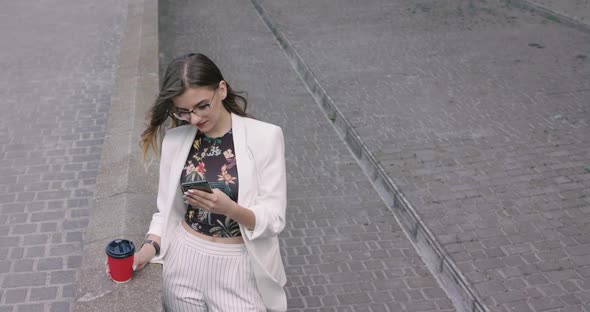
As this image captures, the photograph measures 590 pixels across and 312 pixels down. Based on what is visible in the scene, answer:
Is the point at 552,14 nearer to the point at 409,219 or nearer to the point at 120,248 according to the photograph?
the point at 409,219

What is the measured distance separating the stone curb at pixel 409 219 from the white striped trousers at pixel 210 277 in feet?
8.69

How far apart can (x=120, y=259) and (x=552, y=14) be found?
42.9 feet

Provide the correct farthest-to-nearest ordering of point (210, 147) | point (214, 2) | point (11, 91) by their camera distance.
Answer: point (214, 2)
point (11, 91)
point (210, 147)

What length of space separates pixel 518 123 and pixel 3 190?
628 cm

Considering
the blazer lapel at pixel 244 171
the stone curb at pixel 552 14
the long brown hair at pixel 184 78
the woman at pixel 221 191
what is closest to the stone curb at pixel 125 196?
the woman at pixel 221 191

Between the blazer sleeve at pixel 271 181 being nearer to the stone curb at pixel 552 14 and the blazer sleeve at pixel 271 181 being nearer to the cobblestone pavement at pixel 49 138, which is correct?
the cobblestone pavement at pixel 49 138

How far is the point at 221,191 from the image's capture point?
3.26 metres

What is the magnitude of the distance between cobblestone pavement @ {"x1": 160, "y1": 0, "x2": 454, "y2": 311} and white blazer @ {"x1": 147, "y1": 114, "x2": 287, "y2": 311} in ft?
7.23

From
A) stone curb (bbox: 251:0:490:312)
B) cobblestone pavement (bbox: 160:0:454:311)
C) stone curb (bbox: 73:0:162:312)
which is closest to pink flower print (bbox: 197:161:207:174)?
stone curb (bbox: 73:0:162:312)

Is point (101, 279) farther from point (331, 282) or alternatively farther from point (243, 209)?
point (331, 282)

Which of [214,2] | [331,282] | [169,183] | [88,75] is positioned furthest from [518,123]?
[214,2]

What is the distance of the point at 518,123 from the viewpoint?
8.91 meters

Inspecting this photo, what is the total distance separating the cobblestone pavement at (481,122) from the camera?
6105mm

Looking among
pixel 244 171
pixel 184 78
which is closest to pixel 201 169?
pixel 244 171
